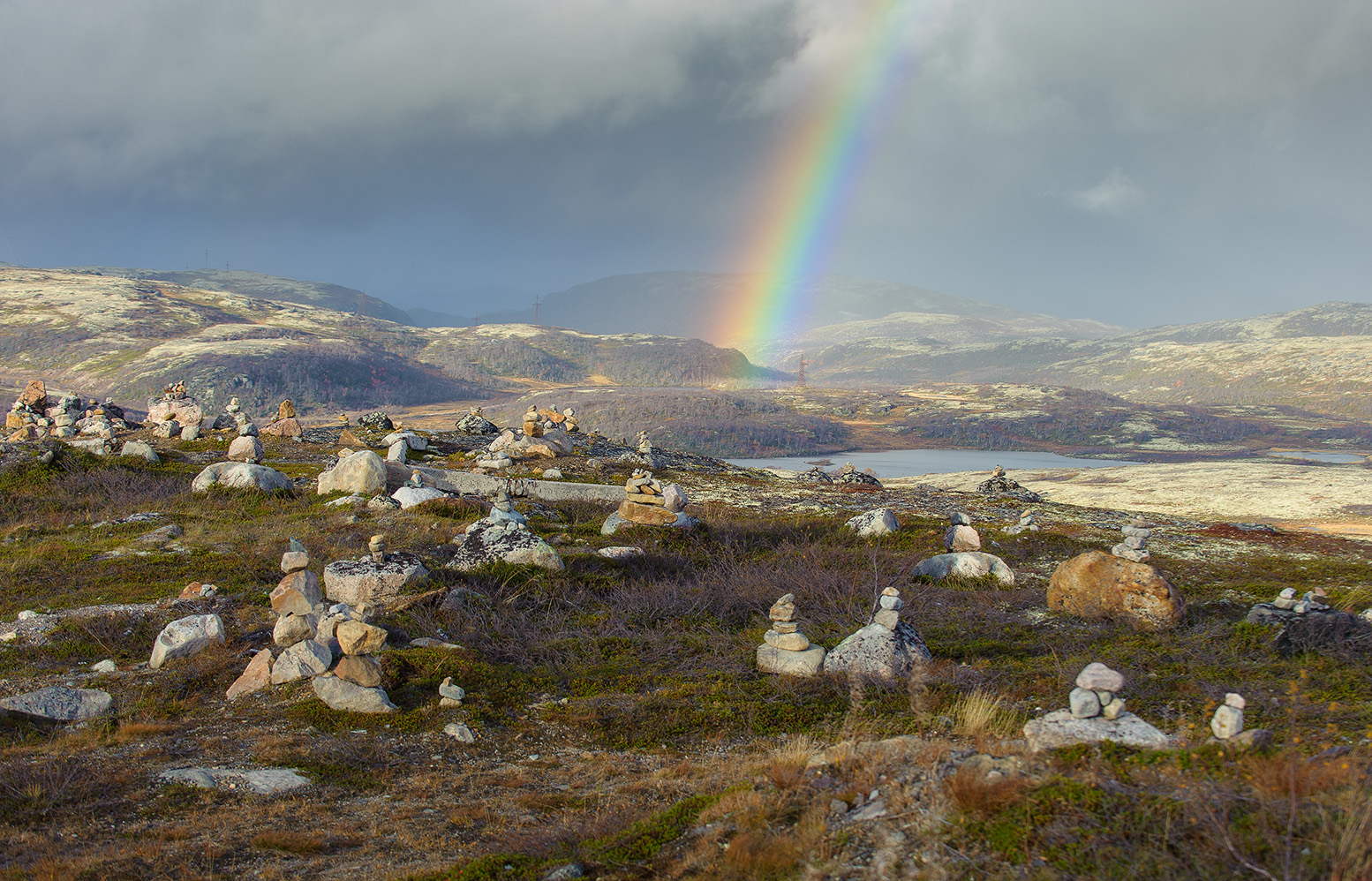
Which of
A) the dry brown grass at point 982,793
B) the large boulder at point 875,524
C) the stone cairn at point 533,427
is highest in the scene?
the stone cairn at point 533,427

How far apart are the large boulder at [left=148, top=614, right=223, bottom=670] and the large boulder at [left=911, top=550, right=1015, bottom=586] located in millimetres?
12953

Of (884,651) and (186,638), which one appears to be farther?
(186,638)

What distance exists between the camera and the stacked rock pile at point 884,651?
368 inches

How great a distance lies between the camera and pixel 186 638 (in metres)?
10.3

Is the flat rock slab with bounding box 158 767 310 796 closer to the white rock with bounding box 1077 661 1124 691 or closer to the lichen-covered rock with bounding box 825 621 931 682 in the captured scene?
the lichen-covered rock with bounding box 825 621 931 682

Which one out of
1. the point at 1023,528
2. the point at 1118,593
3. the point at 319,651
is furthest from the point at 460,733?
the point at 1023,528

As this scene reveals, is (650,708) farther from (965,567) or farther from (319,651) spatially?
(965,567)

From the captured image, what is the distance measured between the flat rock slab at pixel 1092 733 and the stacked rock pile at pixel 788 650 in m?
3.81

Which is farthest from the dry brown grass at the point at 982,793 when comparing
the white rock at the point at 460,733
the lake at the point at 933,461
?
the lake at the point at 933,461

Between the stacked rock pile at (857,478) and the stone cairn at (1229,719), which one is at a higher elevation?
the stone cairn at (1229,719)

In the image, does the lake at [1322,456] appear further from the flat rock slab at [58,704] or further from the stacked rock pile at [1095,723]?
the flat rock slab at [58,704]

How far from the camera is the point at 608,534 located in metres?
19.0

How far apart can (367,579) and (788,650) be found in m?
7.29

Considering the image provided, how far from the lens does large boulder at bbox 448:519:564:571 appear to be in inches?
571
